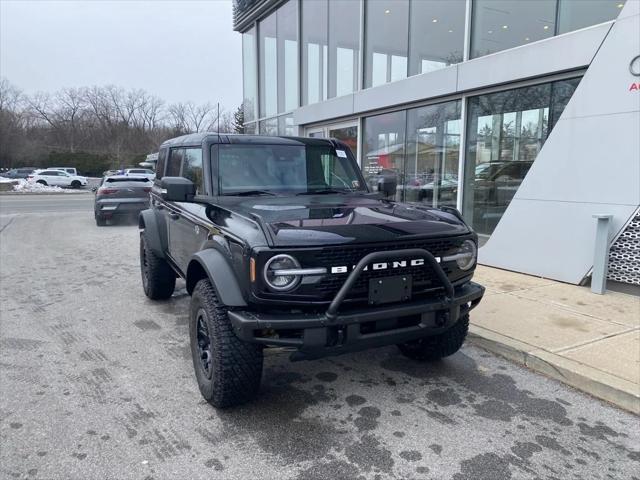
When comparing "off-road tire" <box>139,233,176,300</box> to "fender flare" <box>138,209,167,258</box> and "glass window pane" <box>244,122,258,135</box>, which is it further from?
"glass window pane" <box>244,122,258,135</box>

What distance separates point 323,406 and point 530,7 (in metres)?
6.76

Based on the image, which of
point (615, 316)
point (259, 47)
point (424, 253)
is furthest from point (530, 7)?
point (259, 47)

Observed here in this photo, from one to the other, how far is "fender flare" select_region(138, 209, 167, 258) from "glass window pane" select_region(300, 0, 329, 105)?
8.25 m

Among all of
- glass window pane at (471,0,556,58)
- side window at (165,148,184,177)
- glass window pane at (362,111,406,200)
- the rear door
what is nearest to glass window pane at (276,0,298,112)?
glass window pane at (362,111,406,200)

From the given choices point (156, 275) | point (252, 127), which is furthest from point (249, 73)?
point (156, 275)

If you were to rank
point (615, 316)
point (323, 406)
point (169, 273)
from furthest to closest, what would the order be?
1. point (169, 273)
2. point (615, 316)
3. point (323, 406)

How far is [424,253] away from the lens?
301cm

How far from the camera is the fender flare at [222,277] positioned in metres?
2.95

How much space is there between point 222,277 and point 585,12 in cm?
626

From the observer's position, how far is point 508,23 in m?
7.46

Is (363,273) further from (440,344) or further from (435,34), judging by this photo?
(435,34)

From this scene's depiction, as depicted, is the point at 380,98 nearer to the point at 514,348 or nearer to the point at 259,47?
the point at 514,348

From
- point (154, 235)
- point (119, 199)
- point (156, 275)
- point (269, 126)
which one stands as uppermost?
point (269, 126)

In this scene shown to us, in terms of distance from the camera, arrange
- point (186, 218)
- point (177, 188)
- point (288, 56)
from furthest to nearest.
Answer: point (288, 56)
point (186, 218)
point (177, 188)
